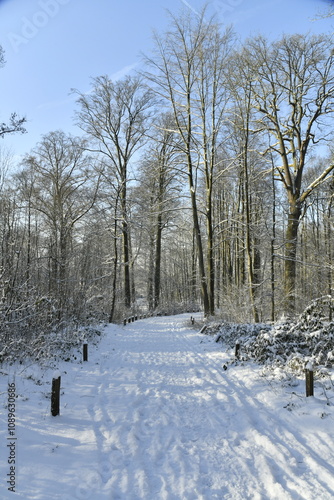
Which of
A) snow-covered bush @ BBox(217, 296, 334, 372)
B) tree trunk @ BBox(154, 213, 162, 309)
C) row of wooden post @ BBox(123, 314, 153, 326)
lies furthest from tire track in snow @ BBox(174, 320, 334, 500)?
tree trunk @ BBox(154, 213, 162, 309)

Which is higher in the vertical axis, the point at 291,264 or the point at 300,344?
the point at 291,264

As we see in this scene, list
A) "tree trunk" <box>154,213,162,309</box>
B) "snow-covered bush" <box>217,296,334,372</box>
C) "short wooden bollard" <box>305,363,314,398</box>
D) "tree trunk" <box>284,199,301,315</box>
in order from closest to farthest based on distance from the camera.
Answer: "short wooden bollard" <box>305,363,314,398</box>
"snow-covered bush" <box>217,296,334,372</box>
"tree trunk" <box>284,199,301,315</box>
"tree trunk" <box>154,213,162,309</box>

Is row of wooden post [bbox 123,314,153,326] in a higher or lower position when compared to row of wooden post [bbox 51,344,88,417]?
lower

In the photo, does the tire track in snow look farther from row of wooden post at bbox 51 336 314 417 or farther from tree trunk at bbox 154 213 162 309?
tree trunk at bbox 154 213 162 309

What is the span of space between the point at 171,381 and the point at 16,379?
3.33 meters

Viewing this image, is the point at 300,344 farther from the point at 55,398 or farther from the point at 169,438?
the point at 55,398

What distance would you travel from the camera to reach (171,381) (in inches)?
284

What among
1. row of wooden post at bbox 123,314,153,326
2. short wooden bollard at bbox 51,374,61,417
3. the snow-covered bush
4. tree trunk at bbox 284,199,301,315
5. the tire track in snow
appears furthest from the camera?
row of wooden post at bbox 123,314,153,326

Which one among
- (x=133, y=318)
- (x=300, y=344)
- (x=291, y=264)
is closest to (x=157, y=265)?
(x=133, y=318)

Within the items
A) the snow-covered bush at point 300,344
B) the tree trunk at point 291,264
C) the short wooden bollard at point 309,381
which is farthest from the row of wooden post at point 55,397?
the tree trunk at point 291,264

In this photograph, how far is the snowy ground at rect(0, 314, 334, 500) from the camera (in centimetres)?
336

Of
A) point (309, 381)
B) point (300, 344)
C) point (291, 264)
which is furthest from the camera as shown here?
point (291, 264)

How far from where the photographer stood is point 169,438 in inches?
177

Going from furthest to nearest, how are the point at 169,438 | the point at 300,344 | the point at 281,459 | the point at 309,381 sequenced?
the point at 300,344, the point at 309,381, the point at 169,438, the point at 281,459
